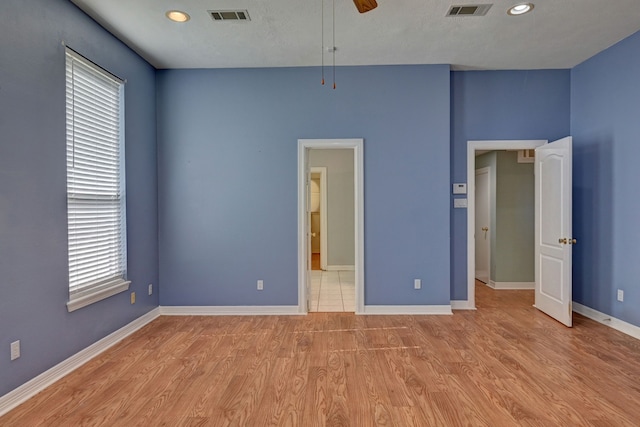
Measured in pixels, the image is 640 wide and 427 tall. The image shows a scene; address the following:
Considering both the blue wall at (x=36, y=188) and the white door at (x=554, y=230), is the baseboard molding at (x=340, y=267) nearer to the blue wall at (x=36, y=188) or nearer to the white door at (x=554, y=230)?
the white door at (x=554, y=230)

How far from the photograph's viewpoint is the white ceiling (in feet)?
9.34

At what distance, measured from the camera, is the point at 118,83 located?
11.0 feet

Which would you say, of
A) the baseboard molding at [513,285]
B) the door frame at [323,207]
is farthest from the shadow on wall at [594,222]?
the door frame at [323,207]

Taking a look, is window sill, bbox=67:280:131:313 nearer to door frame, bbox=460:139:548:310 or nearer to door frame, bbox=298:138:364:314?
door frame, bbox=298:138:364:314

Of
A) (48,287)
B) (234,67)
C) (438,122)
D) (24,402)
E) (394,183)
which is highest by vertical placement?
(234,67)

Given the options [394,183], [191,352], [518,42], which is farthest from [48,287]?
[518,42]

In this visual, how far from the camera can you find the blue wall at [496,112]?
13.9 feet

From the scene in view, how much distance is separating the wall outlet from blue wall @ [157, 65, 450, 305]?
6.11 ft

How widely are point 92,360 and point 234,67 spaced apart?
3411 millimetres

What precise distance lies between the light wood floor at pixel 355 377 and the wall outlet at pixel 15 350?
1.12 feet

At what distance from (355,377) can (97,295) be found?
239cm

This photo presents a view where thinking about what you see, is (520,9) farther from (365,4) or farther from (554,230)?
(554,230)

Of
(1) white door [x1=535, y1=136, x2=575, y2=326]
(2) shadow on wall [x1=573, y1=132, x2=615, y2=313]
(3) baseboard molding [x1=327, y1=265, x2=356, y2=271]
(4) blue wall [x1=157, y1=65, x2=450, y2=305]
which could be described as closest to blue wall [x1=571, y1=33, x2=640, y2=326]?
(2) shadow on wall [x1=573, y1=132, x2=615, y2=313]

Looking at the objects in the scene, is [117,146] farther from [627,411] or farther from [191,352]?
[627,411]
